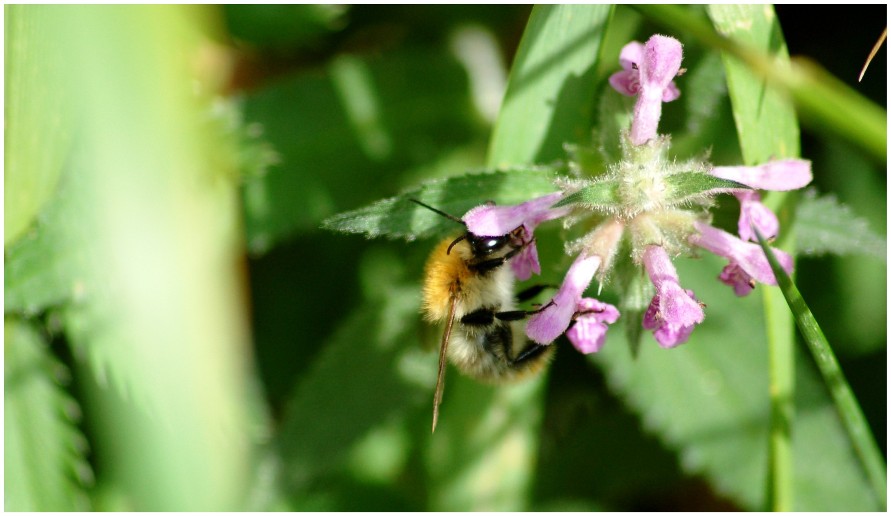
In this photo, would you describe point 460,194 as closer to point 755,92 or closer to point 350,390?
point 755,92

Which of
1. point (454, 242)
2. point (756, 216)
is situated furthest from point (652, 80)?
point (454, 242)

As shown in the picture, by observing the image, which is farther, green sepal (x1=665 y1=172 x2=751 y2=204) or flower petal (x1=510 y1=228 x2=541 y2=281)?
flower petal (x1=510 y1=228 x2=541 y2=281)

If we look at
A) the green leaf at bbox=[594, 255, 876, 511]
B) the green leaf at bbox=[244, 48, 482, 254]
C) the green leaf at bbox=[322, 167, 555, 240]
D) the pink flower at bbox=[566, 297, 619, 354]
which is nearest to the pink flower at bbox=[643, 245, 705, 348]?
the pink flower at bbox=[566, 297, 619, 354]

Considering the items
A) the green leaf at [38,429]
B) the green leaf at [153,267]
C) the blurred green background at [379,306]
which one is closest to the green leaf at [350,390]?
the blurred green background at [379,306]

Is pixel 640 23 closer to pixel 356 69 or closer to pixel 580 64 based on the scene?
pixel 580 64

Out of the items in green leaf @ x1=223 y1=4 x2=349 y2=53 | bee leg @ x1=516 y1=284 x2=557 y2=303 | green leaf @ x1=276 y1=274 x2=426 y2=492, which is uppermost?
green leaf @ x1=223 y1=4 x2=349 y2=53

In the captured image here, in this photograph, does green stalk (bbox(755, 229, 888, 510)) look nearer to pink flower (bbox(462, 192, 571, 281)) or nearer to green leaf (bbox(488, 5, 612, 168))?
pink flower (bbox(462, 192, 571, 281))

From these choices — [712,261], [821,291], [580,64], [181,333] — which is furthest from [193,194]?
[821,291]
